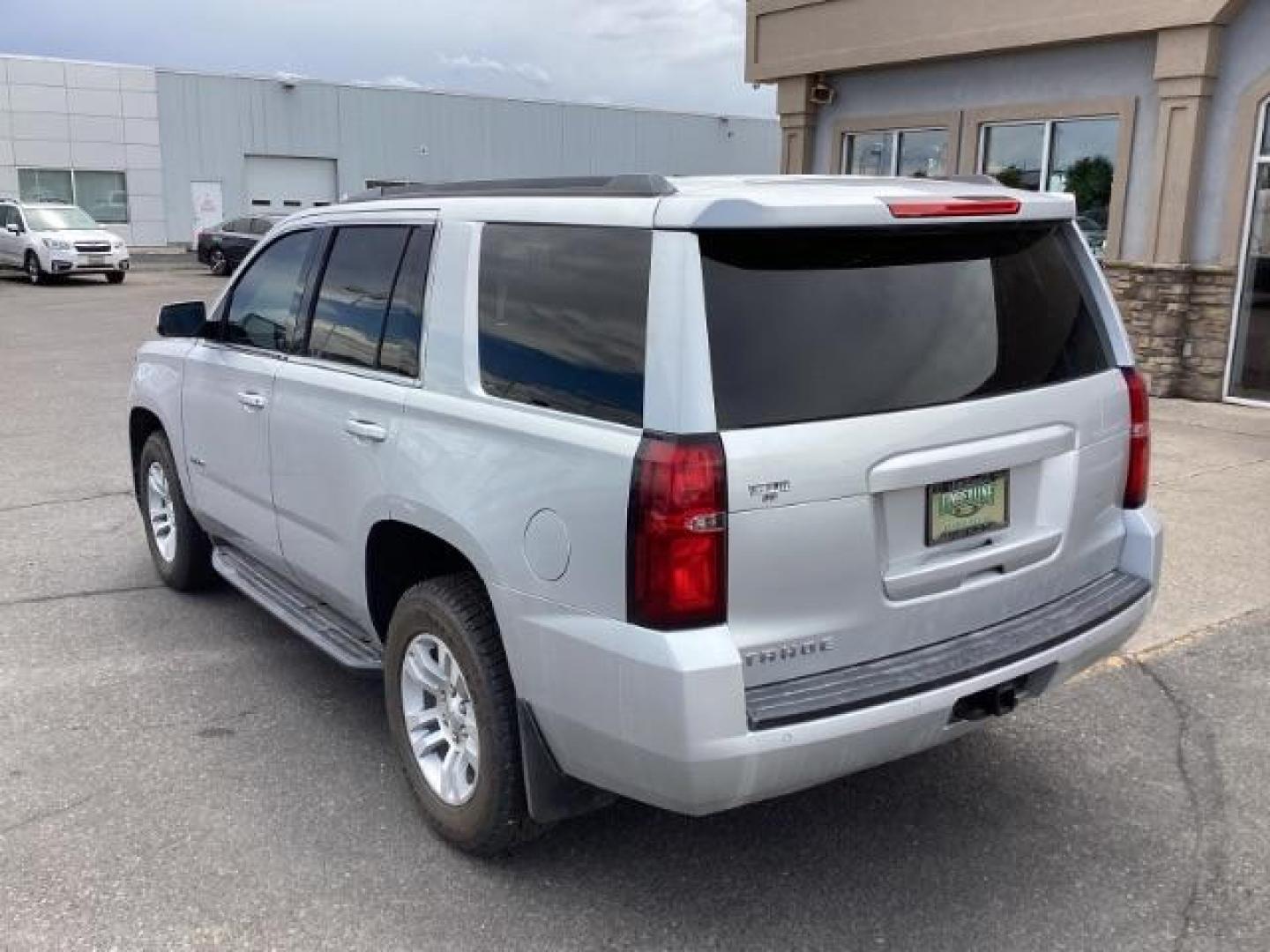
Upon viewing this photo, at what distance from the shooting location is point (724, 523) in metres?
2.63

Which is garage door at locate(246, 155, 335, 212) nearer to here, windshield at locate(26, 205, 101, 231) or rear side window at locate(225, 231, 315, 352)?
windshield at locate(26, 205, 101, 231)

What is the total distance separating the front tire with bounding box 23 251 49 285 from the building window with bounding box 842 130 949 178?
816 inches

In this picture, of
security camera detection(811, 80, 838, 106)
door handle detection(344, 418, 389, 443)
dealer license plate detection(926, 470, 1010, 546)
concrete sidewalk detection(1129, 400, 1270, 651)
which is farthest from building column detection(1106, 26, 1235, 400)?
door handle detection(344, 418, 389, 443)

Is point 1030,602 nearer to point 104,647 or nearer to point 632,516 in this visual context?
point 632,516

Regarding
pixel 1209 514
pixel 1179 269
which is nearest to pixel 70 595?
pixel 1209 514

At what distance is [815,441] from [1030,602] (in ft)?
3.21

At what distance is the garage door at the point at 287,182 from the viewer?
4041 centimetres

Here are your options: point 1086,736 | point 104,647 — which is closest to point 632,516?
point 1086,736

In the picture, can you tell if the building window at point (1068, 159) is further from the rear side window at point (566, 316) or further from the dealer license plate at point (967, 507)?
the rear side window at point (566, 316)

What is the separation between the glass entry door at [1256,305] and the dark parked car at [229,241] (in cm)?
2589

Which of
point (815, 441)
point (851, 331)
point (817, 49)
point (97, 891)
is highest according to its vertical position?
point (817, 49)

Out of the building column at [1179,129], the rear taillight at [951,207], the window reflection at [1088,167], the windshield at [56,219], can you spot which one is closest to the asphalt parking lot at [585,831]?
the rear taillight at [951,207]

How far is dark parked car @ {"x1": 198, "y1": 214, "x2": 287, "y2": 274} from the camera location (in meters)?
31.6

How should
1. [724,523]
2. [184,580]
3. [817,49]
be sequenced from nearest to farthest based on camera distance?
[724,523]
[184,580]
[817,49]
